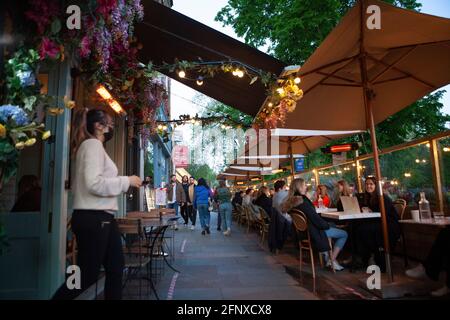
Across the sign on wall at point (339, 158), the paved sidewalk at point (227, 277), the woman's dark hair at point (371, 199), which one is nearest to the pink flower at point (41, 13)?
the paved sidewalk at point (227, 277)

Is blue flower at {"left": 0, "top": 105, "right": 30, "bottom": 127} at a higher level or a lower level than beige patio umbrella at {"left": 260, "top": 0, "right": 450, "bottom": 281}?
lower

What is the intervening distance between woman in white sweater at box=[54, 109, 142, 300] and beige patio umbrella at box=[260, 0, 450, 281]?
3.07m

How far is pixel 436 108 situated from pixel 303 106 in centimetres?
1130

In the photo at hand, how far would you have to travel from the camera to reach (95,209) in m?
2.45

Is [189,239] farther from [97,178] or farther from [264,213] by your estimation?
[97,178]

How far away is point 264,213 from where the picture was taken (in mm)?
7984

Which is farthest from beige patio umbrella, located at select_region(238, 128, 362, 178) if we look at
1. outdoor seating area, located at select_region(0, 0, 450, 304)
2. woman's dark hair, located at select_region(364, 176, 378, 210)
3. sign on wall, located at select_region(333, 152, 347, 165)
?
woman's dark hair, located at select_region(364, 176, 378, 210)

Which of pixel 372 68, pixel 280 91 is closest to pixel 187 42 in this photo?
pixel 280 91

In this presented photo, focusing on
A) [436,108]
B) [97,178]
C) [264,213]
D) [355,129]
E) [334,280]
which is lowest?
[334,280]

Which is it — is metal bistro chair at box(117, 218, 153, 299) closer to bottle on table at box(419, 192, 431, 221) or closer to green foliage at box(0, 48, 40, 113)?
green foliage at box(0, 48, 40, 113)

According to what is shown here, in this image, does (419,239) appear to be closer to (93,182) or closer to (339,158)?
(339,158)

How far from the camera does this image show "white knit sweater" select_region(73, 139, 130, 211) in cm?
241
